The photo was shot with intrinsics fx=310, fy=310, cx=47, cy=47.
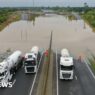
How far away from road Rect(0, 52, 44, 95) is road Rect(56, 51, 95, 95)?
3411 mm

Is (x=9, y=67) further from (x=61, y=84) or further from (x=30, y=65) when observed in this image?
(x=61, y=84)

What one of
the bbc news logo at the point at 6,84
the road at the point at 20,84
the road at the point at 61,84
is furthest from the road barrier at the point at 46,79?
the bbc news logo at the point at 6,84

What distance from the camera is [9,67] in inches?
1453

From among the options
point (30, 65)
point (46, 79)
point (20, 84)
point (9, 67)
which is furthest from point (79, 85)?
point (9, 67)

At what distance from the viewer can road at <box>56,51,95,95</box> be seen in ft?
105

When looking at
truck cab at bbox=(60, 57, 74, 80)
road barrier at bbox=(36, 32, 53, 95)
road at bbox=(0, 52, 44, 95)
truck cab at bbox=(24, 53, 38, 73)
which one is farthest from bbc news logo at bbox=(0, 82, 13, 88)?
truck cab at bbox=(60, 57, 74, 80)

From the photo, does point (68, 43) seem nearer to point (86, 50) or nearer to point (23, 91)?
point (86, 50)

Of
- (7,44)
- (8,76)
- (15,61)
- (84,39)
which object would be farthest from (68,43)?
(8,76)

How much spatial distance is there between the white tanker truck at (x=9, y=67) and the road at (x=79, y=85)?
5.92m

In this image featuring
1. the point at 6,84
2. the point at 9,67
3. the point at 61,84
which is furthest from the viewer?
the point at 9,67

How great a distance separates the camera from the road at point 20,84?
3207 cm

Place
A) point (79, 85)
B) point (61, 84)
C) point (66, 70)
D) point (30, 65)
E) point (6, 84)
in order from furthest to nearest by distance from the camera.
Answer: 1. point (30, 65)
2. point (66, 70)
3. point (61, 84)
4. point (79, 85)
5. point (6, 84)

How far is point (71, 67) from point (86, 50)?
20680 millimetres

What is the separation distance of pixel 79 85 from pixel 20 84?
661cm
